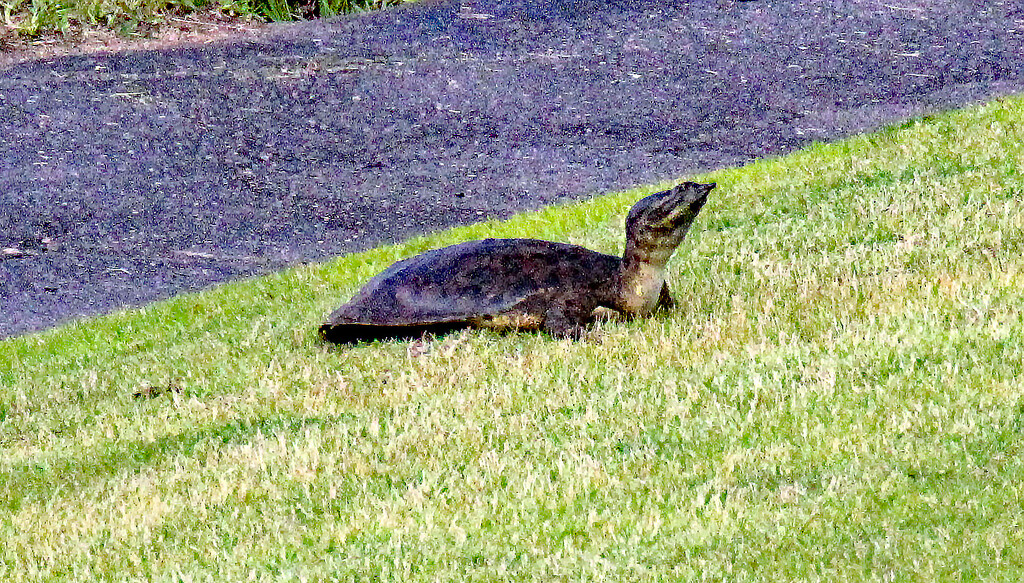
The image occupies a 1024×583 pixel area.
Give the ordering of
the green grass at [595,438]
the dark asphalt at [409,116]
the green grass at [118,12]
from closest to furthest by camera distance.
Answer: the green grass at [595,438], the dark asphalt at [409,116], the green grass at [118,12]

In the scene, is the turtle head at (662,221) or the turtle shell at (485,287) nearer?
the turtle head at (662,221)

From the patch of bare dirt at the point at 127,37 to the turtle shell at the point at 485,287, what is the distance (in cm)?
862

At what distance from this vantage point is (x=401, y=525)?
4.33 m

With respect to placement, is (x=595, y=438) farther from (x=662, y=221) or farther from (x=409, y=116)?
(x=409, y=116)

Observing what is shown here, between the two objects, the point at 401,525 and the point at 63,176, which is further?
the point at 63,176

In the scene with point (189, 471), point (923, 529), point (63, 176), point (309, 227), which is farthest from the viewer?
point (63, 176)

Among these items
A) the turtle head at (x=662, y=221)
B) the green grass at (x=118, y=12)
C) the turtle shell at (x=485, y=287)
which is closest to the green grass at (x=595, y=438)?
the turtle shell at (x=485, y=287)

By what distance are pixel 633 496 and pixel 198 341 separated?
416 cm

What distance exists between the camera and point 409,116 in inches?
512

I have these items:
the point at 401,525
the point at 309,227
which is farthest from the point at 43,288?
the point at 401,525

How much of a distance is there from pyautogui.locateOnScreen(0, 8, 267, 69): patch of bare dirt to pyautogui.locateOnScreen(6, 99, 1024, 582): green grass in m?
6.81

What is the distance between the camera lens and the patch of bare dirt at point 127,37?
14.2 m

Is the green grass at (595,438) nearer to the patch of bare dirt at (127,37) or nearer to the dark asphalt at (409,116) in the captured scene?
the dark asphalt at (409,116)

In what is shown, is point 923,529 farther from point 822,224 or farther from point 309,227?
point 309,227
